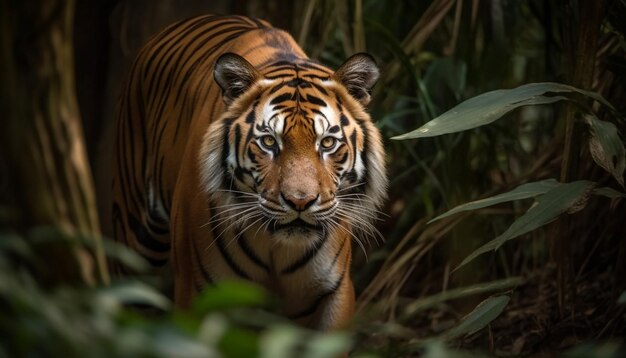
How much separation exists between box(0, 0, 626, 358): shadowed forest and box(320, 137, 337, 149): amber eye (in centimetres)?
34

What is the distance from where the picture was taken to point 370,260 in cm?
579

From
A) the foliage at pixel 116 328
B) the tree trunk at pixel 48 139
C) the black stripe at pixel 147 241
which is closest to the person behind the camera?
the foliage at pixel 116 328

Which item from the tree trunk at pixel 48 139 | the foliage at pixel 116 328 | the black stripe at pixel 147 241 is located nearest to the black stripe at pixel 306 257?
the black stripe at pixel 147 241

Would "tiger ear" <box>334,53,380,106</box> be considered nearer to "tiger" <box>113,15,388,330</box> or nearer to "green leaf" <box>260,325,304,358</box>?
"tiger" <box>113,15,388,330</box>

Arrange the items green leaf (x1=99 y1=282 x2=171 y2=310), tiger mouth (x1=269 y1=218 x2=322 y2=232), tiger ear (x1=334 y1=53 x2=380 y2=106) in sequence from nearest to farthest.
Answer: green leaf (x1=99 y1=282 x2=171 y2=310)
tiger mouth (x1=269 y1=218 x2=322 y2=232)
tiger ear (x1=334 y1=53 x2=380 y2=106)

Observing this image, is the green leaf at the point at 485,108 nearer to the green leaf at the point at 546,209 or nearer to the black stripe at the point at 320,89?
the green leaf at the point at 546,209

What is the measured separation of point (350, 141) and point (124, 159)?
1.54 meters

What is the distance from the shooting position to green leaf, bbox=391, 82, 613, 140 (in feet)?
12.2

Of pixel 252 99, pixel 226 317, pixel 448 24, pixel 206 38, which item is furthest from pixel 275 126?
pixel 448 24

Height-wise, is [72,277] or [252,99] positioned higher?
[252,99]

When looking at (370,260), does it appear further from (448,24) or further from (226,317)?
(226,317)

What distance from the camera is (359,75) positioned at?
13.5 ft

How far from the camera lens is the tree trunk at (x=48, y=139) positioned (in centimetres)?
245

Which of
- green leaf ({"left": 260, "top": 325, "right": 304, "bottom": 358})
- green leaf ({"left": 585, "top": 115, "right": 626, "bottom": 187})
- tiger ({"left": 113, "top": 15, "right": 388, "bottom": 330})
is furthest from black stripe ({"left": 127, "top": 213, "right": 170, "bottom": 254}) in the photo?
green leaf ({"left": 260, "top": 325, "right": 304, "bottom": 358})
